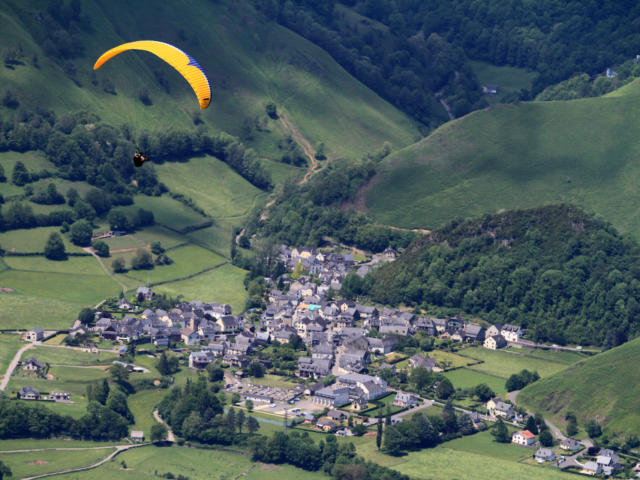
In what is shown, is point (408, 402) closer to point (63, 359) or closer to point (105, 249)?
point (63, 359)

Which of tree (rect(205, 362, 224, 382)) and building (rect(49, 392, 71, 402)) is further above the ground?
tree (rect(205, 362, 224, 382))

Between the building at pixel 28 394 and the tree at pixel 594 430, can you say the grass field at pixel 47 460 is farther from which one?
the tree at pixel 594 430

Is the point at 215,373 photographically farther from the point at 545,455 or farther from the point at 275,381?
the point at 545,455

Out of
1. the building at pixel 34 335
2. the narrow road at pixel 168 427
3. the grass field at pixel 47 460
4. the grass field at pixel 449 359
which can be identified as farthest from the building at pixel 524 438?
the building at pixel 34 335

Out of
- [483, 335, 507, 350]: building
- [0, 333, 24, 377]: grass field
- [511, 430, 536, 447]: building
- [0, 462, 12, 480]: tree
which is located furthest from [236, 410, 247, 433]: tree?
[483, 335, 507, 350]: building

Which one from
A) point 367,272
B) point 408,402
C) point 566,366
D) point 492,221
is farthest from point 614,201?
point 408,402

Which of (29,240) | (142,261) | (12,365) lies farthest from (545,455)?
(29,240)

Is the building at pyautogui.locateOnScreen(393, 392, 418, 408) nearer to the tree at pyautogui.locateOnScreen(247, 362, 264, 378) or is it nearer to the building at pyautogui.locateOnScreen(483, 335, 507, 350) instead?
the tree at pyautogui.locateOnScreen(247, 362, 264, 378)
